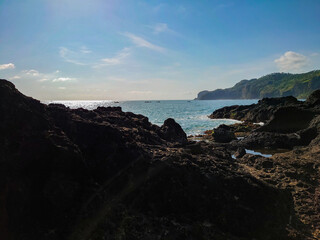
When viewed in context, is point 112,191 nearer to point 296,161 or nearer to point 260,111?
point 296,161

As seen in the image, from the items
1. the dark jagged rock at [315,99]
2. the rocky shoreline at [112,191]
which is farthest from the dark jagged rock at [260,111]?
the rocky shoreline at [112,191]

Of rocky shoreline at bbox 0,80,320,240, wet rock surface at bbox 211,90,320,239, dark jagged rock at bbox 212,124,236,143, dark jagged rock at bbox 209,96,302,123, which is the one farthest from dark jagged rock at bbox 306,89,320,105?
rocky shoreline at bbox 0,80,320,240

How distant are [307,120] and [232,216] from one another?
26.2m

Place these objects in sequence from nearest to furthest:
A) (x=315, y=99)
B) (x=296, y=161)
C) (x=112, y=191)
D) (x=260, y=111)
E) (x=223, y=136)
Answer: (x=112, y=191), (x=296, y=161), (x=223, y=136), (x=315, y=99), (x=260, y=111)

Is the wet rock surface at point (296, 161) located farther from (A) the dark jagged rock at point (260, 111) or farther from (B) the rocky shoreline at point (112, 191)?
(A) the dark jagged rock at point (260, 111)

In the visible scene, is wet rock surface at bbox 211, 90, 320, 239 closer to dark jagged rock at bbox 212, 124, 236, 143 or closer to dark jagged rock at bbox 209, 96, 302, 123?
dark jagged rock at bbox 212, 124, 236, 143

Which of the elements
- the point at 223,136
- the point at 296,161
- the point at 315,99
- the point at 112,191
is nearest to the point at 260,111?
the point at 315,99

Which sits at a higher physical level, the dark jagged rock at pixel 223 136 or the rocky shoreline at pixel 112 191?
the rocky shoreline at pixel 112 191

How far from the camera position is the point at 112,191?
7.00 m

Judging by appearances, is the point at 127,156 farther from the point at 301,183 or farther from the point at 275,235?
the point at 301,183

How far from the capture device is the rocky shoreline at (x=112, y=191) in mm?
5914

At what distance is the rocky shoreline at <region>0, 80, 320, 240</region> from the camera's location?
5.91m

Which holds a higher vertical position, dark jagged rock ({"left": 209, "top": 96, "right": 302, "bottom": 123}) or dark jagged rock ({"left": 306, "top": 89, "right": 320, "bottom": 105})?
dark jagged rock ({"left": 306, "top": 89, "right": 320, "bottom": 105})

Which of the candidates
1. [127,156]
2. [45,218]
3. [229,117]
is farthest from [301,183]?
[229,117]
